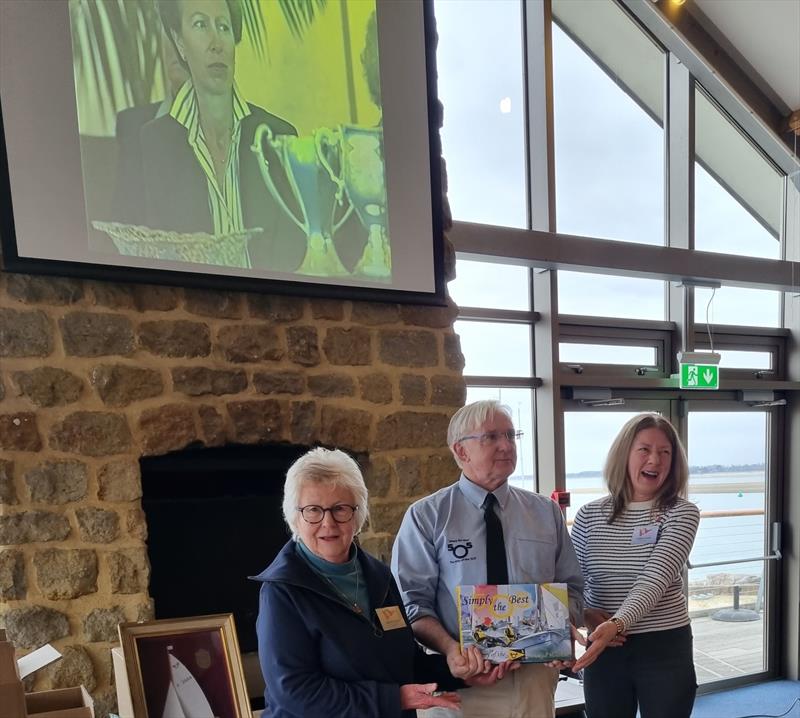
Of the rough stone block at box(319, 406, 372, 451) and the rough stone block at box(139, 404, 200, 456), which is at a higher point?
the rough stone block at box(139, 404, 200, 456)

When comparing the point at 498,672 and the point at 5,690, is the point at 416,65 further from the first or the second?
the point at 5,690

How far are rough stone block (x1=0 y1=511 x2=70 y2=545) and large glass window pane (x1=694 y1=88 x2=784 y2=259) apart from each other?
444 centimetres

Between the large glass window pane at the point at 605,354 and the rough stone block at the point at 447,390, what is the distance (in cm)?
148

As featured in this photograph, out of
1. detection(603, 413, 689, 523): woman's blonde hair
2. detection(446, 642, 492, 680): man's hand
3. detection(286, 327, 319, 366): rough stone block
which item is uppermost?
detection(286, 327, 319, 366): rough stone block

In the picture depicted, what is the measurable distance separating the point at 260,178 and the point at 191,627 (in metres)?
1.65

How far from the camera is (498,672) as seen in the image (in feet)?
5.89

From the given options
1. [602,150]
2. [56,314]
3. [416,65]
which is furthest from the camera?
[602,150]

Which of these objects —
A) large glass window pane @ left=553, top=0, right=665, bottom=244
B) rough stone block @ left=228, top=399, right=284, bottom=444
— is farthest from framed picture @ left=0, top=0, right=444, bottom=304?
large glass window pane @ left=553, top=0, right=665, bottom=244

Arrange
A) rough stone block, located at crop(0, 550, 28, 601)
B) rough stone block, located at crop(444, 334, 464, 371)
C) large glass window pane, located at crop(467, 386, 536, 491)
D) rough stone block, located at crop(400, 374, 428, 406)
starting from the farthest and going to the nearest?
large glass window pane, located at crop(467, 386, 536, 491), rough stone block, located at crop(444, 334, 464, 371), rough stone block, located at crop(400, 374, 428, 406), rough stone block, located at crop(0, 550, 28, 601)

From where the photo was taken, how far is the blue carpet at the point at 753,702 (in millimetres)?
4418

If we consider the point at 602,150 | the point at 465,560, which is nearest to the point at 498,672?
the point at 465,560

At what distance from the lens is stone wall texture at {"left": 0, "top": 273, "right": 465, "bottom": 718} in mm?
2213

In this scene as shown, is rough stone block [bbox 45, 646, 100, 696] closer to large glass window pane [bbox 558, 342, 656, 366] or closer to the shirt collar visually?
the shirt collar

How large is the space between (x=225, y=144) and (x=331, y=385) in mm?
1032
